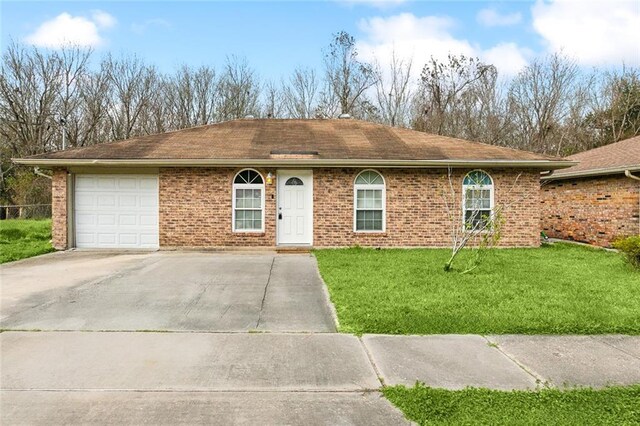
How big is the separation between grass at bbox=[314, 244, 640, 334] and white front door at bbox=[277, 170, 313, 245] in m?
2.15

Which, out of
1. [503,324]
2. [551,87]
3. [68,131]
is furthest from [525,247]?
[68,131]

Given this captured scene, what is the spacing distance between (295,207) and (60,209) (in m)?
6.61

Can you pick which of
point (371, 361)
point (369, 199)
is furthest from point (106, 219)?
point (371, 361)

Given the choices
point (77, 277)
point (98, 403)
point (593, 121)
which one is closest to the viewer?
point (98, 403)

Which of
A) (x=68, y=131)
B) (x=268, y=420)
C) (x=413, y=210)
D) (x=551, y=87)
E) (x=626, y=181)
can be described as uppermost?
(x=551, y=87)

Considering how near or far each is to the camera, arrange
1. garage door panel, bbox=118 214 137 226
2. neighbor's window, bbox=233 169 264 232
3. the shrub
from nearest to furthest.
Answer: the shrub, neighbor's window, bbox=233 169 264 232, garage door panel, bbox=118 214 137 226

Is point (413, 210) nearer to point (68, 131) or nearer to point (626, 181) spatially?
point (626, 181)

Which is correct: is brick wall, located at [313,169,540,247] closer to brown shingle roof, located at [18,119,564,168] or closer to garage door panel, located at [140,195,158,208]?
brown shingle roof, located at [18,119,564,168]

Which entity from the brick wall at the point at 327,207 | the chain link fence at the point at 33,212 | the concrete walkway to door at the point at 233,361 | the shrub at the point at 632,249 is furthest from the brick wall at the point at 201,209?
the chain link fence at the point at 33,212

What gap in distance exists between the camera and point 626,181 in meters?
12.7

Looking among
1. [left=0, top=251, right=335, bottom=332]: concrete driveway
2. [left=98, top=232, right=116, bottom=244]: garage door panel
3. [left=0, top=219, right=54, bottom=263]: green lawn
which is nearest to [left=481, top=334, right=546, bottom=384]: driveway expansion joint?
[left=0, top=251, right=335, bottom=332]: concrete driveway

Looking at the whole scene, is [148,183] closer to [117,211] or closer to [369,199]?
[117,211]

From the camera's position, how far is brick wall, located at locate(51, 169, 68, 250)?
12.5m

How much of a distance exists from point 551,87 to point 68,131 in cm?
3472
